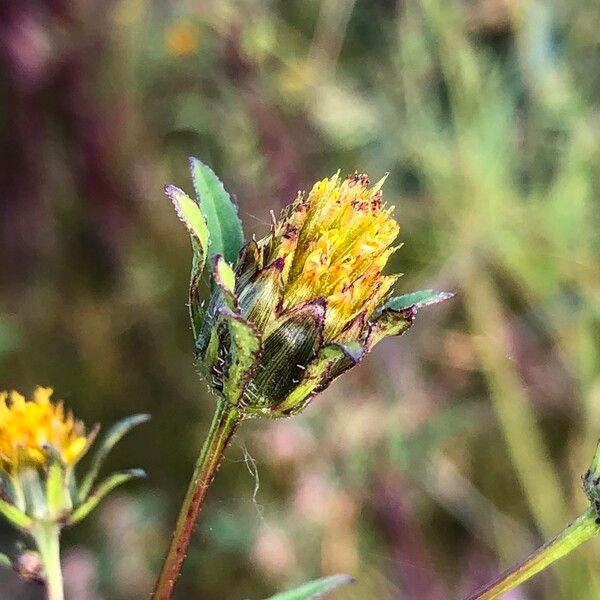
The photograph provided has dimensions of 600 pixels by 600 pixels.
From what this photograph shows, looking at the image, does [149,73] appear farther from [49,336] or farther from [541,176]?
[541,176]

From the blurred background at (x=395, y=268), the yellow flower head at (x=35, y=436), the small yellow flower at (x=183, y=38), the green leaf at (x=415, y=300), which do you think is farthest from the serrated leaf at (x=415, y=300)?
the small yellow flower at (x=183, y=38)

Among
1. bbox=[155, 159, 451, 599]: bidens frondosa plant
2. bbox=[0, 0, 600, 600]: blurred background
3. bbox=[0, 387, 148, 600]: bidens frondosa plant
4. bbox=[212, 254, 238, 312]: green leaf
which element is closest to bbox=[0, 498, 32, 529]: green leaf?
bbox=[0, 387, 148, 600]: bidens frondosa plant

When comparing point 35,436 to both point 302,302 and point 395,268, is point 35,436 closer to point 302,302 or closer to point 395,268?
point 302,302

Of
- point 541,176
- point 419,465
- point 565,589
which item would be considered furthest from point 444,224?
A: point 565,589

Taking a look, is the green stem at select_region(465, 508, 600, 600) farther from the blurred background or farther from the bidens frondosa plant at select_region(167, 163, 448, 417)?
the blurred background

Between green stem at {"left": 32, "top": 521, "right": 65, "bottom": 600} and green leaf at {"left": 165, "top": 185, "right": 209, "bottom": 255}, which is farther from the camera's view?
green stem at {"left": 32, "top": 521, "right": 65, "bottom": 600}

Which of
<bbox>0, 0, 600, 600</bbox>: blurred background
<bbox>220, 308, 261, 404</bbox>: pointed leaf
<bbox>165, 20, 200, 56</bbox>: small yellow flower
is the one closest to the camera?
<bbox>220, 308, 261, 404</bbox>: pointed leaf
